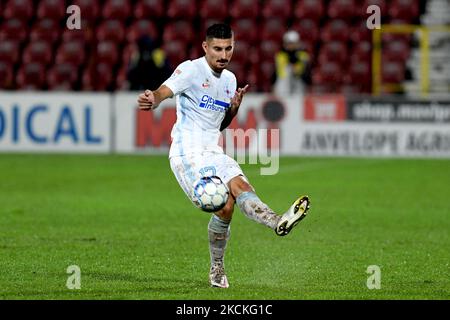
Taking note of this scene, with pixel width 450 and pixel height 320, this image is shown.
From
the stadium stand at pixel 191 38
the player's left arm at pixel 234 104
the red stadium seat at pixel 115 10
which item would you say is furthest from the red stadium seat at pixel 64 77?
the player's left arm at pixel 234 104

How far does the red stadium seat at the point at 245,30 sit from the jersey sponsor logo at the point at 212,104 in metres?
16.8

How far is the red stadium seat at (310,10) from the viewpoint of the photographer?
24672 mm

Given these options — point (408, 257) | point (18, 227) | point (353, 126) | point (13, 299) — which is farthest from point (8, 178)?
point (13, 299)

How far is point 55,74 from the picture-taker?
24156mm

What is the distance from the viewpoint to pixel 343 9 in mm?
24547

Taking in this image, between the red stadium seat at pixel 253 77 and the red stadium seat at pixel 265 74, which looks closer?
the red stadium seat at pixel 253 77

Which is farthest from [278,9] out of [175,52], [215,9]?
[175,52]

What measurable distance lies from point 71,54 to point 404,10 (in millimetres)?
7427

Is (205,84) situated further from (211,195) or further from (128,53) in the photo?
(128,53)

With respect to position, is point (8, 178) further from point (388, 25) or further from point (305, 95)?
point (388, 25)

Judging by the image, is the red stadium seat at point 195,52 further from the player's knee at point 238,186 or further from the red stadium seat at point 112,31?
the player's knee at point 238,186

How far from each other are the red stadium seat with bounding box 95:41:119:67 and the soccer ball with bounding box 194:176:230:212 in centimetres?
1736

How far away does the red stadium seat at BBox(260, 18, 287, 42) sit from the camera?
81.5ft

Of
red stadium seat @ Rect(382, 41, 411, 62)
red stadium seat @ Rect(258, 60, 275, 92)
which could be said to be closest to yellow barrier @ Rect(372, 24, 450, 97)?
red stadium seat @ Rect(382, 41, 411, 62)
